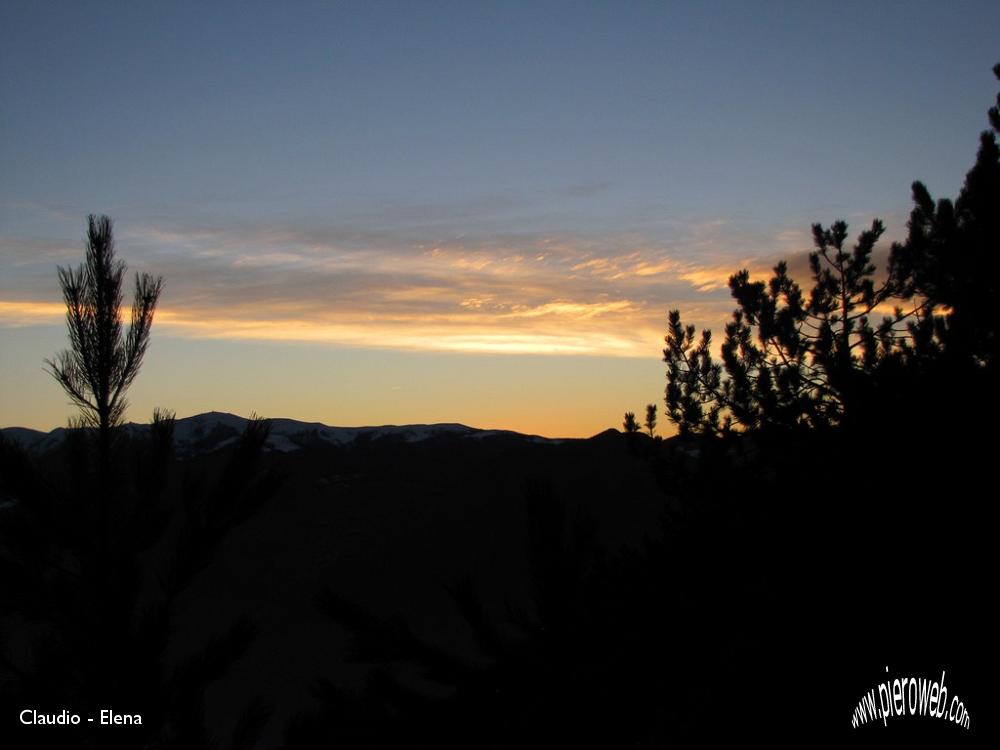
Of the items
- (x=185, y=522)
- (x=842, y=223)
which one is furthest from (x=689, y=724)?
(x=842, y=223)

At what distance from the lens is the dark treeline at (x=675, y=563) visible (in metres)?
3.89

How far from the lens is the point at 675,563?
623 cm

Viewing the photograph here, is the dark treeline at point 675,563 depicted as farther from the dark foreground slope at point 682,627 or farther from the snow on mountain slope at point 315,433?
the snow on mountain slope at point 315,433

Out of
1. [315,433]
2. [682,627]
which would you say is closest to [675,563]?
[682,627]

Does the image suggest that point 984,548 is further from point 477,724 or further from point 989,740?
point 477,724

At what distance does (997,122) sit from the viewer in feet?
36.6

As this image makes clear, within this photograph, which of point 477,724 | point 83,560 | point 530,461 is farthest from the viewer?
point 530,461

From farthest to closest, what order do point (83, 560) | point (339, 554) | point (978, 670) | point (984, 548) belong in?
point (339, 554)
point (83, 560)
point (984, 548)
point (978, 670)

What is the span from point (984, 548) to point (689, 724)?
1.73 m

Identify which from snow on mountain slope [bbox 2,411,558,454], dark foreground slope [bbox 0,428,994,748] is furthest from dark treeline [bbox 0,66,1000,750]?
snow on mountain slope [bbox 2,411,558,454]

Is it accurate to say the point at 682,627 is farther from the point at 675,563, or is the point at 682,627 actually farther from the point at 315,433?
the point at 315,433

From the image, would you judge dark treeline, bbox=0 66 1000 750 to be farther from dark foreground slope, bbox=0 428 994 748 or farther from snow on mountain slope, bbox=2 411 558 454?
snow on mountain slope, bbox=2 411 558 454

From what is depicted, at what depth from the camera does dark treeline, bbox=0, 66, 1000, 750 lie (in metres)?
3.89

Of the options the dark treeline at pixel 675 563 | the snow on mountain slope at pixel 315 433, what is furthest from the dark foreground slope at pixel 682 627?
the snow on mountain slope at pixel 315 433
